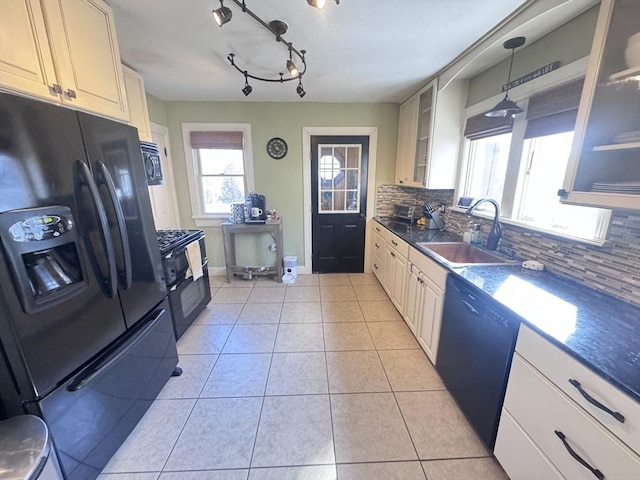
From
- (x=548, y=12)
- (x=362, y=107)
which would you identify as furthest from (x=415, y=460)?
(x=362, y=107)

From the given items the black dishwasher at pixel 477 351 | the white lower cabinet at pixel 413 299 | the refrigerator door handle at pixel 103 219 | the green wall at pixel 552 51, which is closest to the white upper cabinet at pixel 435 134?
the green wall at pixel 552 51

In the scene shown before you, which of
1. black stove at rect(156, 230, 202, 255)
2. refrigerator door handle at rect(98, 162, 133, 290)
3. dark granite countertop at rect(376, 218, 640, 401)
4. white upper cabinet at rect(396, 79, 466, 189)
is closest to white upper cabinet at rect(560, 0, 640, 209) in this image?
dark granite countertop at rect(376, 218, 640, 401)

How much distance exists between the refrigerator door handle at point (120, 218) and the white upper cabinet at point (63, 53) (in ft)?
1.40

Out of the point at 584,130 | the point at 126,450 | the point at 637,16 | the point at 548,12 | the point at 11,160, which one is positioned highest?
the point at 548,12

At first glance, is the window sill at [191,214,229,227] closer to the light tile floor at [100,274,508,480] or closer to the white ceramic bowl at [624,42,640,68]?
the light tile floor at [100,274,508,480]

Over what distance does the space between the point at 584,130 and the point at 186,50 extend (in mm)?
2577

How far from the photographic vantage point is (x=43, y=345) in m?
1.00

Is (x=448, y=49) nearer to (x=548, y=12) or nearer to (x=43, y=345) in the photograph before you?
(x=548, y=12)

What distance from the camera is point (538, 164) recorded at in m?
1.87

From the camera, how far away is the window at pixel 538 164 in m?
1.54

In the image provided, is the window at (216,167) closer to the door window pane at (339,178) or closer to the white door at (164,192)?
the white door at (164,192)

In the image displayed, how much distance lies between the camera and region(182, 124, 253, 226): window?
3479 mm

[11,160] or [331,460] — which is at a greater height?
[11,160]

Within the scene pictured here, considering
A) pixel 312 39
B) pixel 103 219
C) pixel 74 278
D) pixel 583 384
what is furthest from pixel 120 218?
pixel 583 384
